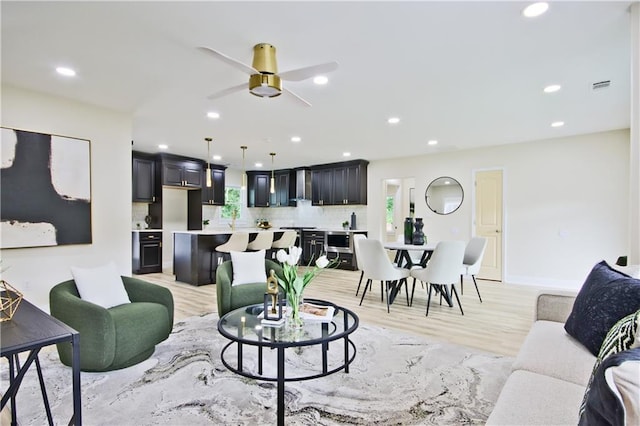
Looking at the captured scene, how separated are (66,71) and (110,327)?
236 centimetres

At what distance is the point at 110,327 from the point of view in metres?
2.39

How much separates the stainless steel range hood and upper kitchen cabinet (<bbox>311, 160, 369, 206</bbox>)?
0.41 ft

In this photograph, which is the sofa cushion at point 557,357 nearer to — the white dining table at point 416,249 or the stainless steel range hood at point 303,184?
the white dining table at point 416,249

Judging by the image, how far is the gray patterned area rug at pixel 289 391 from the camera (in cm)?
200

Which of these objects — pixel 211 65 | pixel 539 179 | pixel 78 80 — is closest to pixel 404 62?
pixel 211 65

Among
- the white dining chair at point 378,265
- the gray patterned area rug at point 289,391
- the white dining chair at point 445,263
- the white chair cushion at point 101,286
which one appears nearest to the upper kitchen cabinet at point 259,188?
the white dining chair at point 378,265

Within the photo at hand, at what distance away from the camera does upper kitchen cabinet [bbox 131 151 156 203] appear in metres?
6.94

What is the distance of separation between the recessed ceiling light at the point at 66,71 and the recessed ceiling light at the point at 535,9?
145 inches

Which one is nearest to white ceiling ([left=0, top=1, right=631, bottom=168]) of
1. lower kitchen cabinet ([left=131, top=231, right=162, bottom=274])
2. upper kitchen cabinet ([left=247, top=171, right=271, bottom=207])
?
lower kitchen cabinet ([left=131, top=231, right=162, bottom=274])

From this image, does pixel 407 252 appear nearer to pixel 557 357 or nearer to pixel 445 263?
pixel 445 263

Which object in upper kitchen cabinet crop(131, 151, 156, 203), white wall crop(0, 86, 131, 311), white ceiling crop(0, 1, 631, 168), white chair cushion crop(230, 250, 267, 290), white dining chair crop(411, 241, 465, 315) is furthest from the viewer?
upper kitchen cabinet crop(131, 151, 156, 203)

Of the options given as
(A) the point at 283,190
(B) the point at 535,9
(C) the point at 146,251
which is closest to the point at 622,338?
(B) the point at 535,9

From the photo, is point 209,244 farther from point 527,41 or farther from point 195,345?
point 527,41

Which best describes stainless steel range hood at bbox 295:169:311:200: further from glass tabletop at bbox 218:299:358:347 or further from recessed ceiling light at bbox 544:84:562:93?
glass tabletop at bbox 218:299:358:347
